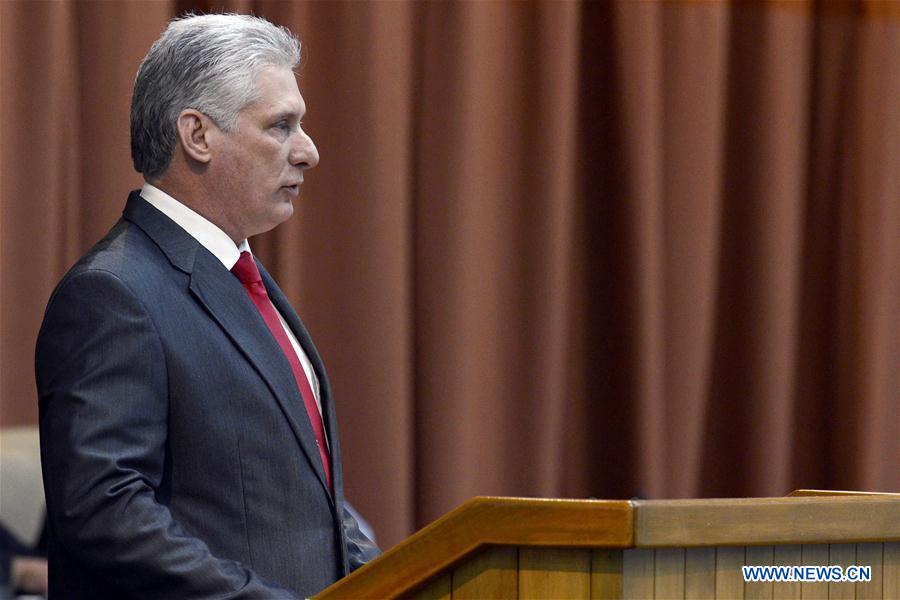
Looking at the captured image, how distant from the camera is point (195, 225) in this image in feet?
4.66

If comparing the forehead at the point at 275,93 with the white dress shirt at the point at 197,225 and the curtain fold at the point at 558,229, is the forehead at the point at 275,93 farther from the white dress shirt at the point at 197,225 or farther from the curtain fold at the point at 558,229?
the curtain fold at the point at 558,229

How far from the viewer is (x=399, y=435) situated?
8.08ft

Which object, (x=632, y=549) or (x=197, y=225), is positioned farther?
(x=197, y=225)

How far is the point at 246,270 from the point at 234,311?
11 centimetres

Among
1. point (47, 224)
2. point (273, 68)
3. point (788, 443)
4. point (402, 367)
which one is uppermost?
point (273, 68)

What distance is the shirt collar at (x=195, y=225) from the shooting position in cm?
142

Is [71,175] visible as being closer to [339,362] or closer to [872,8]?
[339,362]

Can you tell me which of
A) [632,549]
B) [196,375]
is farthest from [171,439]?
[632,549]

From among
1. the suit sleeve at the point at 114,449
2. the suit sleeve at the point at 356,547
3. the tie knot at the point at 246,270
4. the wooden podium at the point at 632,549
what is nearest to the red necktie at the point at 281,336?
the tie knot at the point at 246,270

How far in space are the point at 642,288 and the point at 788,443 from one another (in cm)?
51

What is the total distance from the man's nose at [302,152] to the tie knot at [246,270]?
123 mm

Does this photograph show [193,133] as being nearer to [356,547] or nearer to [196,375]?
[196,375]

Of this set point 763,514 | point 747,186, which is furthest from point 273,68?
point 747,186

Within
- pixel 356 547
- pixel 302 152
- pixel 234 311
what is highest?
pixel 302 152
